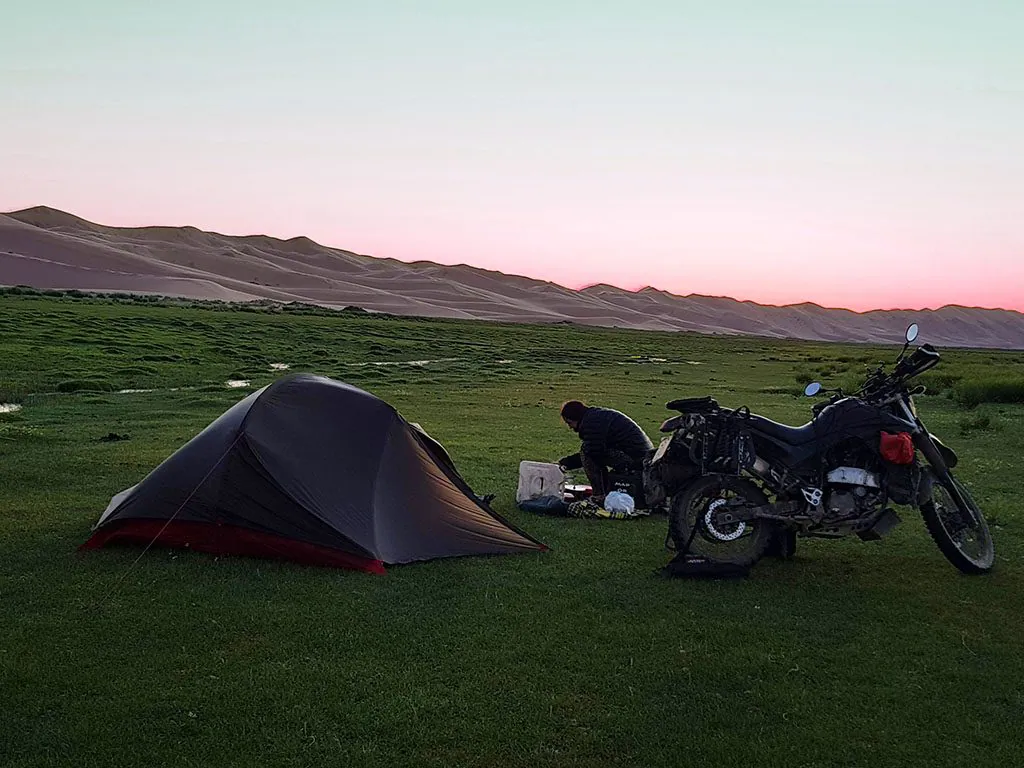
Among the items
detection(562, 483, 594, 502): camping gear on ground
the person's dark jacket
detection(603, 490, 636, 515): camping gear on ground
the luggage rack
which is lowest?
detection(562, 483, 594, 502): camping gear on ground

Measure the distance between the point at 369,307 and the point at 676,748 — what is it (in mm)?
162108

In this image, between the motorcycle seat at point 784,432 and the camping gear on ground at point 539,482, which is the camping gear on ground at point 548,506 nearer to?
the camping gear on ground at point 539,482

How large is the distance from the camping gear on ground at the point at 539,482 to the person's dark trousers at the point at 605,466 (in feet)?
1.43

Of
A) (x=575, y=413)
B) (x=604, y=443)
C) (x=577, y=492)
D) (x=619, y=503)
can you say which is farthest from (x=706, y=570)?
(x=577, y=492)

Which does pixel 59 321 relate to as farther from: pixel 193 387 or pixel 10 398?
pixel 10 398

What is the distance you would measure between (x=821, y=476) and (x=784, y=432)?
1.84 ft

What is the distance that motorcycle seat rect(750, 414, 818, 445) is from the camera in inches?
339

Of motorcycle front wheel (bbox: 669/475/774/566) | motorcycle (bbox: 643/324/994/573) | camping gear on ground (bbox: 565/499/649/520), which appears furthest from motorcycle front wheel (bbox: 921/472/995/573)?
camping gear on ground (bbox: 565/499/649/520)

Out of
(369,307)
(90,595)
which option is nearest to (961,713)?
(90,595)

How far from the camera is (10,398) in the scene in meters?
23.5

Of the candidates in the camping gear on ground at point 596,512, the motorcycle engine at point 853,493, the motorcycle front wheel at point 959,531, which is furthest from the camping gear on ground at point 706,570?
the camping gear on ground at point 596,512

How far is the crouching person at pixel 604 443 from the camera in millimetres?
11219

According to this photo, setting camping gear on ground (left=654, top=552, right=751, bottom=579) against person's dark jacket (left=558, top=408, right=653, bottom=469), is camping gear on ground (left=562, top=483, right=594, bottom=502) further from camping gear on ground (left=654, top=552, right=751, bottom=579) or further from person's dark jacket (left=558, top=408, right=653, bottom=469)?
camping gear on ground (left=654, top=552, right=751, bottom=579)

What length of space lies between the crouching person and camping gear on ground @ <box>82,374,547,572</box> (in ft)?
6.90
